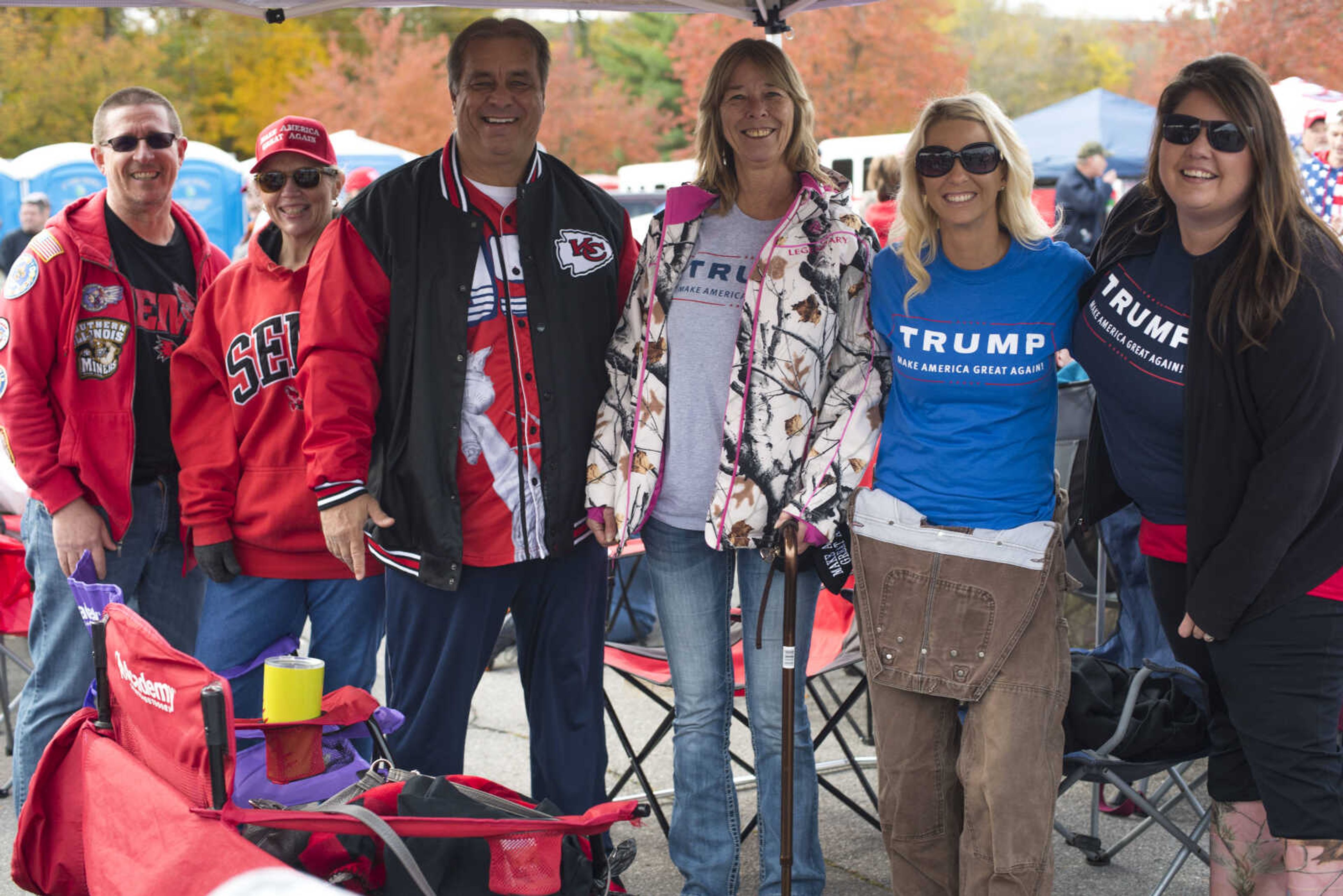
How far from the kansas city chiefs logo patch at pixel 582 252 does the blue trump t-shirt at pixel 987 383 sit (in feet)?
2.35

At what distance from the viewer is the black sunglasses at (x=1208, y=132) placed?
2.20 metres

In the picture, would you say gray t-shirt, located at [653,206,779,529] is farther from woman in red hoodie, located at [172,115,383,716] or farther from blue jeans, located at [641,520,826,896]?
woman in red hoodie, located at [172,115,383,716]

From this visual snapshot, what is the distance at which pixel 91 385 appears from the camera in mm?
2979

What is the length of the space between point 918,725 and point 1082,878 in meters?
1.03

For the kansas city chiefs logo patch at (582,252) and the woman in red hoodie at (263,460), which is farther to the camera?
the woman in red hoodie at (263,460)

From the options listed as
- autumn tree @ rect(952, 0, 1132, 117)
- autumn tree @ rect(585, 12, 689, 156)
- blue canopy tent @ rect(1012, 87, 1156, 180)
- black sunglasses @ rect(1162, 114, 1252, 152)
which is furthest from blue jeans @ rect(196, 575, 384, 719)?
autumn tree @ rect(952, 0, 1132, 117)

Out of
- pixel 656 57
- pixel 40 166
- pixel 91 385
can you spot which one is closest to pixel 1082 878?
pixel 91 385

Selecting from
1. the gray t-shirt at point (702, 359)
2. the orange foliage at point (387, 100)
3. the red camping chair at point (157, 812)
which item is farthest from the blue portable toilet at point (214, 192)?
the red camping chair at point (157, 812)

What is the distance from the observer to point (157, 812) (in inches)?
75.6

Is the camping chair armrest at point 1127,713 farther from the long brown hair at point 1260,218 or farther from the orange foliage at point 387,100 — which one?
the orange foliage at point 387,100

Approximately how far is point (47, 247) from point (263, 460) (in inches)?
29.5

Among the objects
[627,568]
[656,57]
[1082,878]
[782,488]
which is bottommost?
[1082,878]

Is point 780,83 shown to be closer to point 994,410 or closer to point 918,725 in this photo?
point 994,410

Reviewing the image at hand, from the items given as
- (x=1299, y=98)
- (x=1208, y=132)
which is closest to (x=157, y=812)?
(x=1208, y=132)
